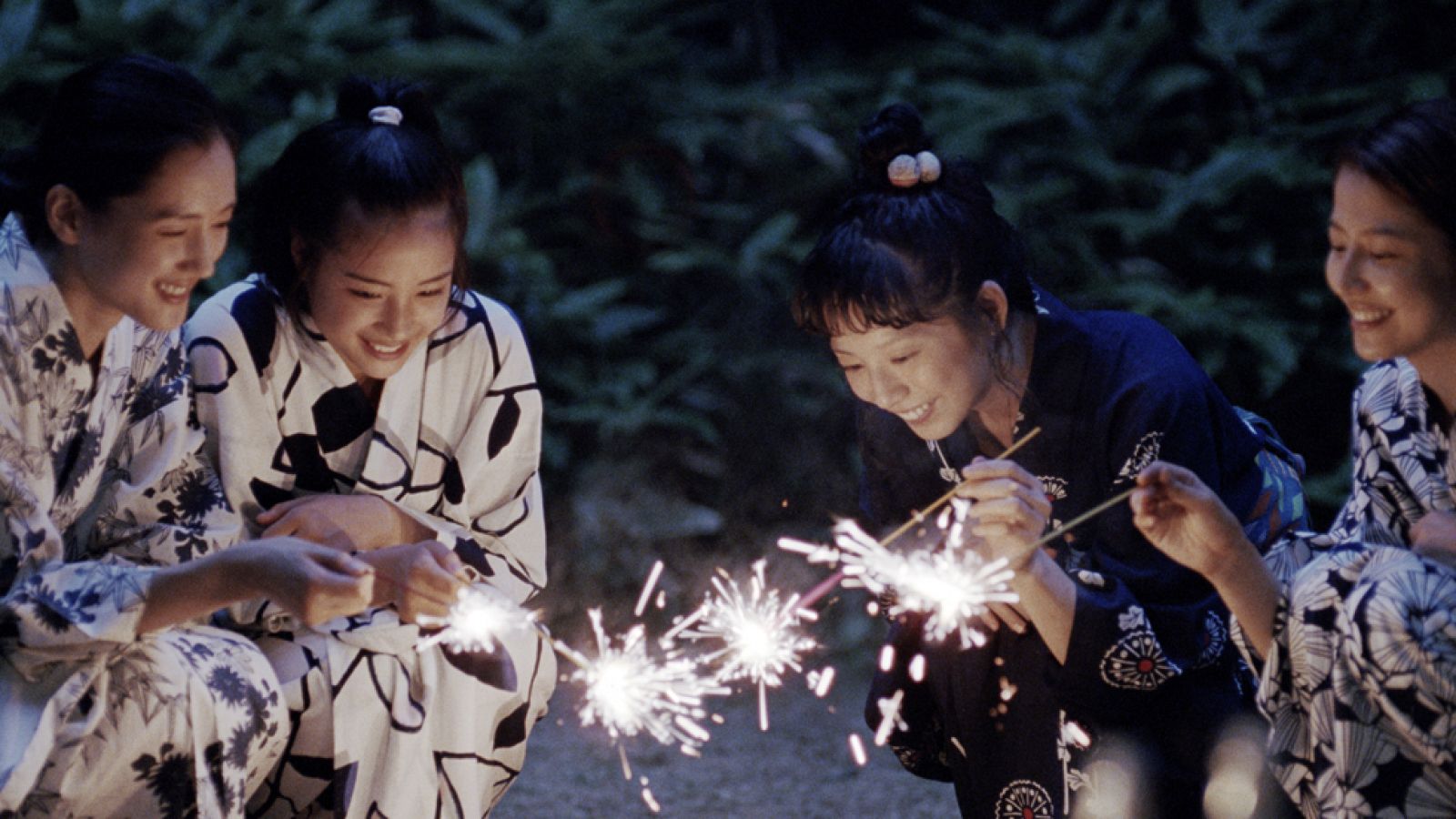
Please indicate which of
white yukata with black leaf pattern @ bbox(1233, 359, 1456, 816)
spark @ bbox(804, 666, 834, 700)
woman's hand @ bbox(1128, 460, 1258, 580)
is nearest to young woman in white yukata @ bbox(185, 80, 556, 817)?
spark @ bbox(804, 666, 834, 700)

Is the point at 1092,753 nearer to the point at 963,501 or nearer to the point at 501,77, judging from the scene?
the point at 963,501

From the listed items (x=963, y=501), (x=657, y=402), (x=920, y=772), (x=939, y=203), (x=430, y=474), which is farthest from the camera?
(x=657, y=402)

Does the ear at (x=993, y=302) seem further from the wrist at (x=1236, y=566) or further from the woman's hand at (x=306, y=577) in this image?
the woman's hand at (x=306, y=577)

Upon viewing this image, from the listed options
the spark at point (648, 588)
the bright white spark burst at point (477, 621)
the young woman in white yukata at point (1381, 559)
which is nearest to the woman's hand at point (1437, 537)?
the young woman in white yukata at point (1381, 559)

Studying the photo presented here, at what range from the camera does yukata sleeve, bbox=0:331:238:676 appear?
7.00 ft

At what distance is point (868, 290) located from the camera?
249 cm

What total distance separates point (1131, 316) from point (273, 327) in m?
1.60

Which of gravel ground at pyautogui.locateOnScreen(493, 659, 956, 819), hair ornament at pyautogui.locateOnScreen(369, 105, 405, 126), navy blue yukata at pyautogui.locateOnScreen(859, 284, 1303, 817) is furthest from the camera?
gravel ground at pyautogui.locateOnScreen(493, 659, 956, 819)

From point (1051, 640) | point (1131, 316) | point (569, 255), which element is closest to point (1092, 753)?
point (1051, 640)

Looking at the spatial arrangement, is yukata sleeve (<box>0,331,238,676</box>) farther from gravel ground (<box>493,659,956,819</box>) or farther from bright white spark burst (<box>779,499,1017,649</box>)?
gravel ground (<box>493,659,956,819</box>)

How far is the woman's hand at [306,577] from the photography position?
2125 millimetres

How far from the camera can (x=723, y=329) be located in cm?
588

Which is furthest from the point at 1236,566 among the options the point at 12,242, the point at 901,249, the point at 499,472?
the point at 12,242

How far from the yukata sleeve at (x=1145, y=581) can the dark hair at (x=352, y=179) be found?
50.2 inches
